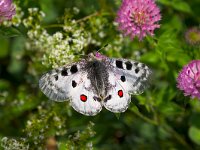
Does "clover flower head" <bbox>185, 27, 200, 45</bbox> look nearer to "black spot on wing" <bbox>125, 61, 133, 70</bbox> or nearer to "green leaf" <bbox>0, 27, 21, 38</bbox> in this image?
"black spot on wing" <bbox>125, 61, 133, 70</bbox>

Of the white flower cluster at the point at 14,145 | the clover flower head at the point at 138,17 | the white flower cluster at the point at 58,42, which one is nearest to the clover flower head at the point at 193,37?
the clover flower head at the point at 138,17

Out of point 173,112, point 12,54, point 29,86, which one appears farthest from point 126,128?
point 12,54

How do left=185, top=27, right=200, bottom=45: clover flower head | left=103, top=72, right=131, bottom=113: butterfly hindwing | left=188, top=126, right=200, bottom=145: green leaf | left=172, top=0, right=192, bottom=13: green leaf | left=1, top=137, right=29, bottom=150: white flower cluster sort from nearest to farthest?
left=103, top=72, right=131, bottom=113: butterfly hindwing
left=1, top=137, right=29, bottom=150: white flower cluster
left=185, top=27, right=200, bottom=45: clover flower head
left=188, top=126, right=200, bottom=145: green leaf
left=172, top=0, right=192, bottom=13: green leaf

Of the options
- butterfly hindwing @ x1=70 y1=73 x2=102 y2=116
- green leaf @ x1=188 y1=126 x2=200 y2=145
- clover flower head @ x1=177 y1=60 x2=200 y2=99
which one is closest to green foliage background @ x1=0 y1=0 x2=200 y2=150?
green leaf @ x1=188 y1=126 x2=200 y2=145

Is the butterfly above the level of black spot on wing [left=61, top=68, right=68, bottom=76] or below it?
below

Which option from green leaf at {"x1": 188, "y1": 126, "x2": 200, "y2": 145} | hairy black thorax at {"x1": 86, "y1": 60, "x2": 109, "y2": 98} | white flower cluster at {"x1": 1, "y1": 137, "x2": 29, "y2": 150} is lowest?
green leaf at {"x1": 188, "y1": 126, "x2": 200, "y2": 145}

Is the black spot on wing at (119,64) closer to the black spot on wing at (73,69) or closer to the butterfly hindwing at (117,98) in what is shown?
the butterfly hindwing at (117,98)

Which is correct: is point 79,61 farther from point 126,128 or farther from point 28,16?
point 126,128
